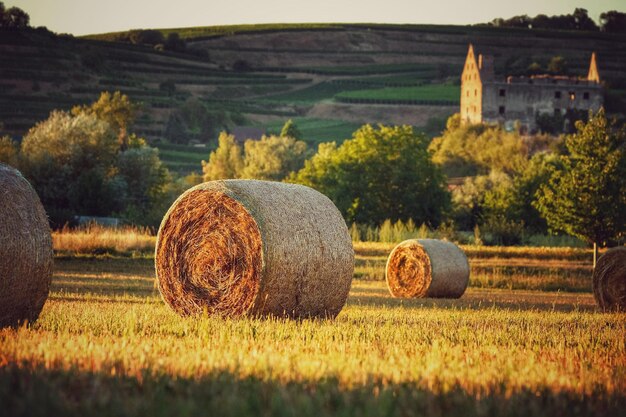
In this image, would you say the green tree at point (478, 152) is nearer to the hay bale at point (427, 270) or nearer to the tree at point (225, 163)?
the tree at point (225, 163)

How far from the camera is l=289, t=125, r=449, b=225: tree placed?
68.1 metres

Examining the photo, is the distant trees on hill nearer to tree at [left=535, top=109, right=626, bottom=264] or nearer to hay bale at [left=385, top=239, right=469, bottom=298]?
tree at [left=535, top=109, right=626, bottom=264]

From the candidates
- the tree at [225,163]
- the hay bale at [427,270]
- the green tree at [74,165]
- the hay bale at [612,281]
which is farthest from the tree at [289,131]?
the hay bale at [612,281]

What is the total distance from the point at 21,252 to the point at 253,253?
12.3 ft

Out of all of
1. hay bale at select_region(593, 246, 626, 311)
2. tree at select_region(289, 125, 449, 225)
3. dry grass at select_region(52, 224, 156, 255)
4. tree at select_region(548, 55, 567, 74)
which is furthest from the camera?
tree at select_region(548, 55, 567, 74)

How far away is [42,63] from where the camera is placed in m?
134

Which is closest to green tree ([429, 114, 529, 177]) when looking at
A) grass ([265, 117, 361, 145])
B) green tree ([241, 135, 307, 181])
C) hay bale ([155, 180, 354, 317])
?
green tree ([241, 135, 307, 181])

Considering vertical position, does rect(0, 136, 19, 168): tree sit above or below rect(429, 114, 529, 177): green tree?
above

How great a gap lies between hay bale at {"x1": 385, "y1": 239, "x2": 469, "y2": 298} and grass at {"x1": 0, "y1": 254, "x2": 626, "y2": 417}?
440 inches

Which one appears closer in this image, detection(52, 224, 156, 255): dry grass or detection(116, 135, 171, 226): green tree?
detection(52, 224, 156, 255): dry grass

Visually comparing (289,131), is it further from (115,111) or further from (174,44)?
(174,44)

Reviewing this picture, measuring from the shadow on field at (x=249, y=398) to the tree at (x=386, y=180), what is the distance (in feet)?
192

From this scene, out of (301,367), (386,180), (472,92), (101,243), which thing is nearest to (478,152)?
(386,180)

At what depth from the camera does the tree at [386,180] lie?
68125 millimetres
